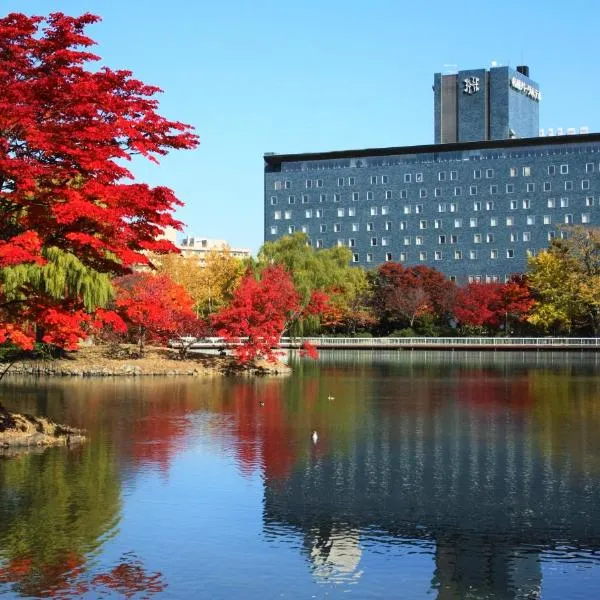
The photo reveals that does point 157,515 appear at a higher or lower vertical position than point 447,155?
lower

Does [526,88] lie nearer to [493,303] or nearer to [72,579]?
[493,303]

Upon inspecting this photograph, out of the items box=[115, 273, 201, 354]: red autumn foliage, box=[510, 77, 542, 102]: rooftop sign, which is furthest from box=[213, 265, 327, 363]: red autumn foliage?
box=[510, 77, 542, 102]: rooftop sign

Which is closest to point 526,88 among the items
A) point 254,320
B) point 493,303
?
point 493,303

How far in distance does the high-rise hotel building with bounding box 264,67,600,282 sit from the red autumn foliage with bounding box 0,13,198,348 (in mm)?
108981

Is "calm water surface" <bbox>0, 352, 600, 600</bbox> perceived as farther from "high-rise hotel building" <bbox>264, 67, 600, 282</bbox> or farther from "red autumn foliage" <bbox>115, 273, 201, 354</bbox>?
"high-rise hotel building" <bbox>264, 67, 600, 282</bbox>

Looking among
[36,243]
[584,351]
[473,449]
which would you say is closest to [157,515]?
[36,243]

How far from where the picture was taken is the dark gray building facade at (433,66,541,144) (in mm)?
149625

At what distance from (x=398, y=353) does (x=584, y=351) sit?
52.2 feet

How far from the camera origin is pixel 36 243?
22.4m

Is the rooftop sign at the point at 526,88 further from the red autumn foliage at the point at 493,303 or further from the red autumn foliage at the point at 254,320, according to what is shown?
the red autumn foliage at the point at 254,320

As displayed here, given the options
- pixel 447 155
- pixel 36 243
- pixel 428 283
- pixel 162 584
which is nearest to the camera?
pixel 162 584

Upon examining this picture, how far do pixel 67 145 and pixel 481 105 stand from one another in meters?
134

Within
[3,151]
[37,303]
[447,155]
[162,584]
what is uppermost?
[447,155]

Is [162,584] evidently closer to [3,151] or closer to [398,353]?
[3,151]
